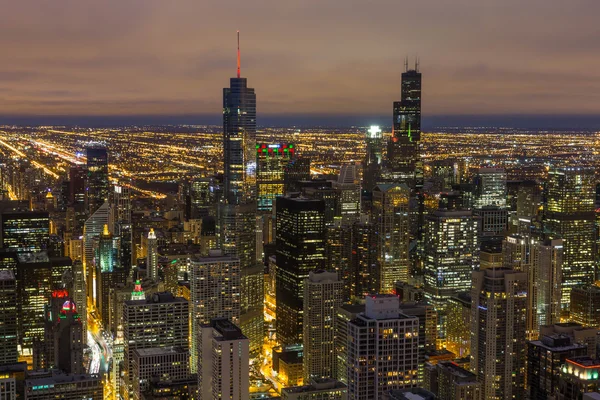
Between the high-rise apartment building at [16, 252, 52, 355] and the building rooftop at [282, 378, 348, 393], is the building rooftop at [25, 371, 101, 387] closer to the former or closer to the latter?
the building rooftop at [282, 378, 348, 393]

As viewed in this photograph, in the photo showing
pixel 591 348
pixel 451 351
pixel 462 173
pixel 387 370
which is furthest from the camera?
pixel 462 173

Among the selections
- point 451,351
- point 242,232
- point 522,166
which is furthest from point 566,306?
point 242,232

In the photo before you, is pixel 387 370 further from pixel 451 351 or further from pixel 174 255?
pixel 174 255

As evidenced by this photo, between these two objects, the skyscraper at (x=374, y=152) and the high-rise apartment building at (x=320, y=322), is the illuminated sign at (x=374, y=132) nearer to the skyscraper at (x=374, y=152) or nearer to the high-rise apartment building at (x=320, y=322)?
the skyscraper at (x=374, y=152)

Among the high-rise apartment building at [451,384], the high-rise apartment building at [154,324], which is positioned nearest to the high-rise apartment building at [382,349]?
the high-rise apartment building at [451,384]

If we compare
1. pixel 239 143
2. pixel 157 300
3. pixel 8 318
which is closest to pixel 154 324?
pixel 157 300

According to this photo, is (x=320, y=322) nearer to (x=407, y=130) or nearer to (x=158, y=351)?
(x=158, y=351)

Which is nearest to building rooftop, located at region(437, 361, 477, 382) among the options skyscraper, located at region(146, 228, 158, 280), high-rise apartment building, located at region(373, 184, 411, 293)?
high-rise apartment building, located at region(373, 184, 411, 293)
